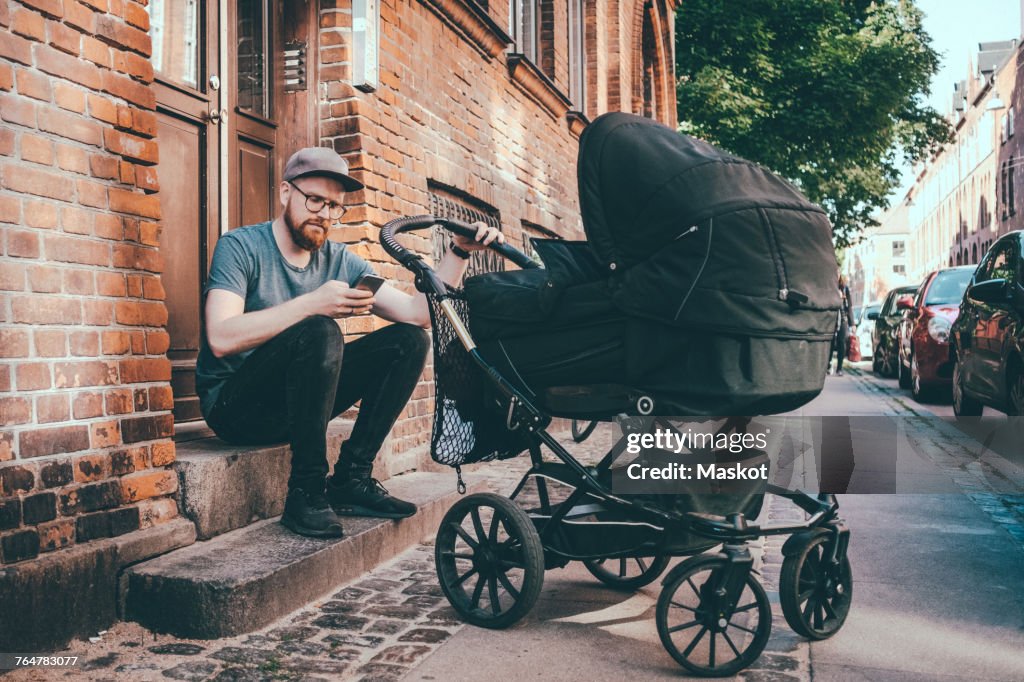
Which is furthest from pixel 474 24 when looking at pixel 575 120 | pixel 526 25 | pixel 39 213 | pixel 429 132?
pixel 39 213

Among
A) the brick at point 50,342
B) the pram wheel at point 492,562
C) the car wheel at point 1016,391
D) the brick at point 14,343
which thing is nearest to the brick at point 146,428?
the brick at point 50,342

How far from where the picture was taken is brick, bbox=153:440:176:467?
3.64 meters

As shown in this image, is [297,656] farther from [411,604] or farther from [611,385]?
[611,385]

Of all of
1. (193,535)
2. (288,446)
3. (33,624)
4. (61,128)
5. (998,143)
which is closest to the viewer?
(33,624)

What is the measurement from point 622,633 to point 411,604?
837mm

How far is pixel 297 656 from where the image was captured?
3.15 metres

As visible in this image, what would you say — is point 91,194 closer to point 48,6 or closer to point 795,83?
point 48,6

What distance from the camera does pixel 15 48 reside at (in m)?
3.05

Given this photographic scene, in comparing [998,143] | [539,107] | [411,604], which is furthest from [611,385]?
[998,143]

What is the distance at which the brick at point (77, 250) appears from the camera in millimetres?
3199

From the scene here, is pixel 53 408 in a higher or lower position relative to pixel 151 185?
lower

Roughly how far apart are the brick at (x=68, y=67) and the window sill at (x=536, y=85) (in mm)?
6032

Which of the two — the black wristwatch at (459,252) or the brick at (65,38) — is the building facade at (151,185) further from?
the black wristwatch at (459,252)

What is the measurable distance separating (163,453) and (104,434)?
0.31 meters
